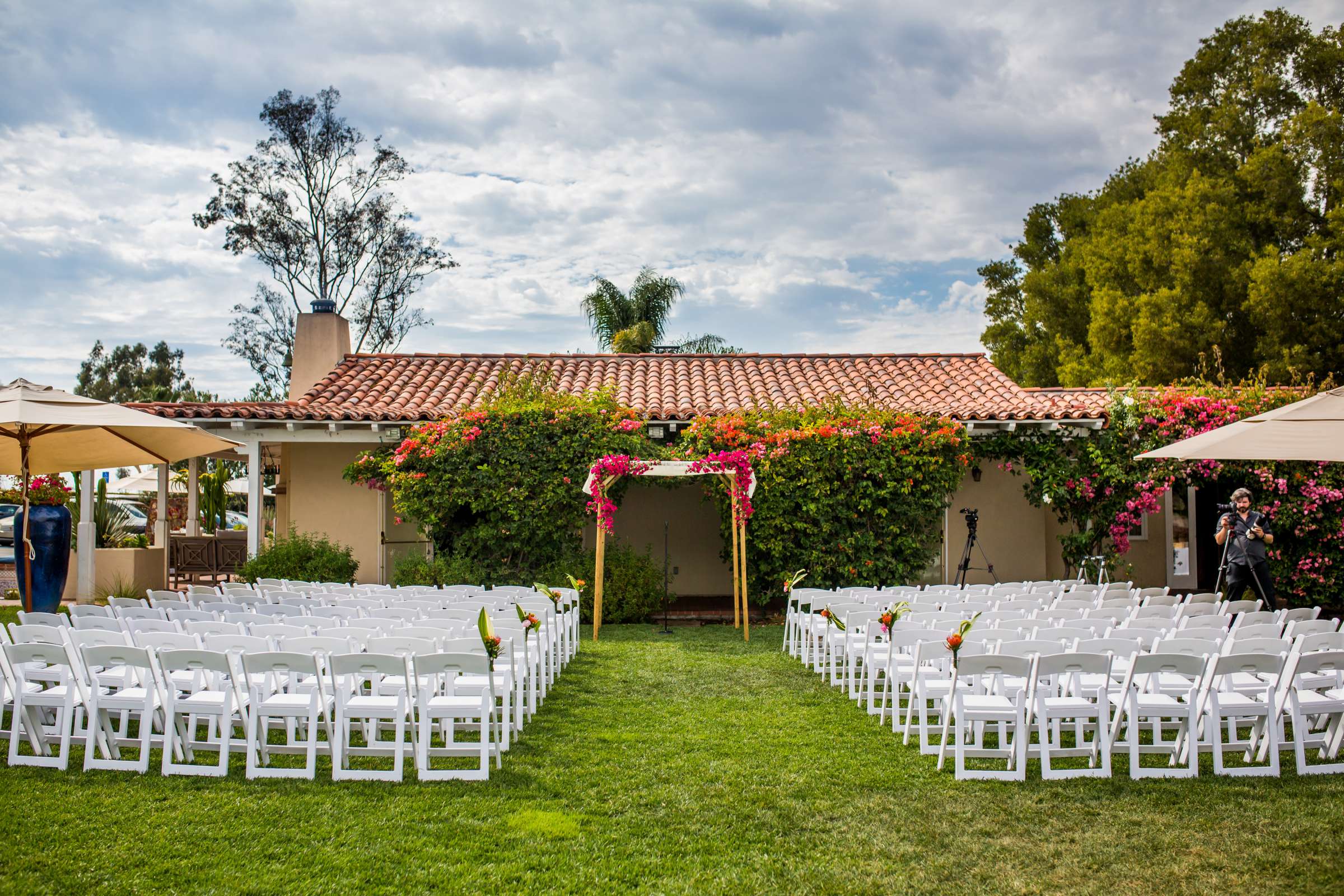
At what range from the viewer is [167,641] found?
6039mm

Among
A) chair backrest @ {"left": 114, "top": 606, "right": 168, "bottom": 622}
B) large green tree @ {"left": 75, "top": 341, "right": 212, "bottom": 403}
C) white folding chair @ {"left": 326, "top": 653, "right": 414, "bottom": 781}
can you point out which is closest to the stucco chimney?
chair backrest @ {"left": 114, "top": 606, "right": 168, "bottom": 622}

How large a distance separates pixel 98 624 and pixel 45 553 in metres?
3.70

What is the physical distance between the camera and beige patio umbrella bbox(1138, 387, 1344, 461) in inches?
281

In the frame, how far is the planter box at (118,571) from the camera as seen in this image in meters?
13.6

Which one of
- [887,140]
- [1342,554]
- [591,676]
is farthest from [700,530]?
[1342,554]

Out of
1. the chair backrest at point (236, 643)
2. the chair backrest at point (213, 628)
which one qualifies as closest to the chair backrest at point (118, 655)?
the chair backrest at point (236, 643)

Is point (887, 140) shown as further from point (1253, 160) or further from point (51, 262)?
point (51, 262)

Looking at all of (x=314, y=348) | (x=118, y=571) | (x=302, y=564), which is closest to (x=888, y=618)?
(x=302, y=564)

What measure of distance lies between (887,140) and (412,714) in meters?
13.8

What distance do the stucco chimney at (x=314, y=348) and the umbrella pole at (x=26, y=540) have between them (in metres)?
7.67

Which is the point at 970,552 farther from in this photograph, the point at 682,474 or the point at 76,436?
the point at 76,436

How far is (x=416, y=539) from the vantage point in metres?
14.7

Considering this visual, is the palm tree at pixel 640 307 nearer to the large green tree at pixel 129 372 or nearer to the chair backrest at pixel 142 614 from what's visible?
the chair backrest at pixel 142 614

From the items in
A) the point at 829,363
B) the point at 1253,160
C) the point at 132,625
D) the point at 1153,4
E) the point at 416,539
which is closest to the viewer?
the point at 132,625
